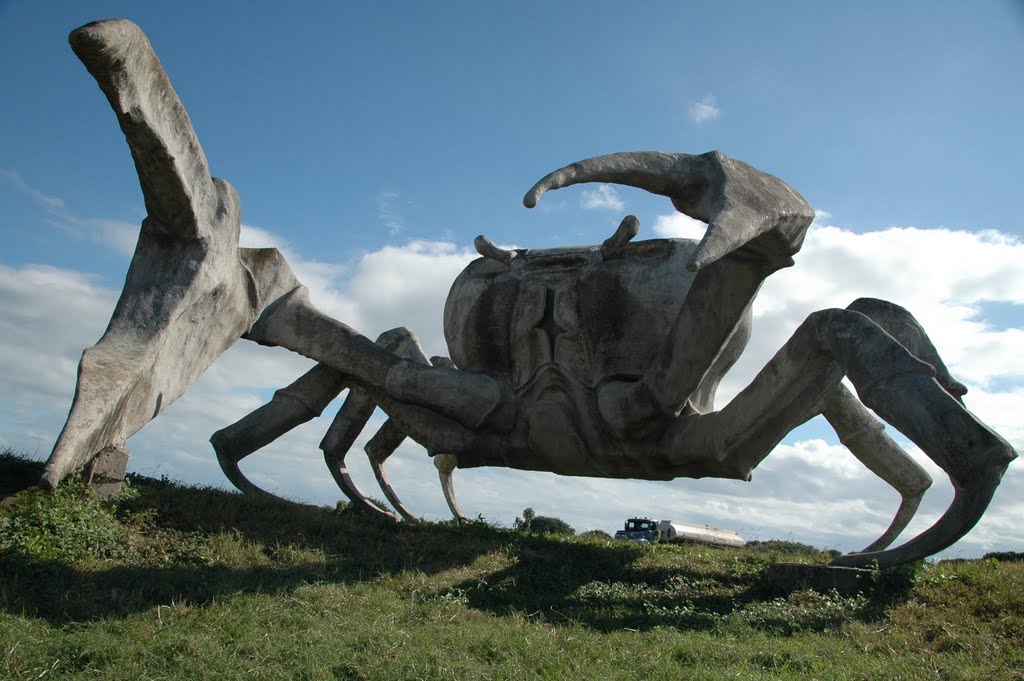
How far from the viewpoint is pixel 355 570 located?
603cm

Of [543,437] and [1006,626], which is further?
[543,437]

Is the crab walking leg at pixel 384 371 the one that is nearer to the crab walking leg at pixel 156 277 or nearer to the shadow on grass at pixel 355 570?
the crab walking leg at pixel 156 277

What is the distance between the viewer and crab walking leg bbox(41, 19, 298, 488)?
5.02 meters

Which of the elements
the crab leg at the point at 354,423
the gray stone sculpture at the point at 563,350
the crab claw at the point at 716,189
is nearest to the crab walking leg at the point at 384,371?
the gray stone sculpture at the point at 563,350

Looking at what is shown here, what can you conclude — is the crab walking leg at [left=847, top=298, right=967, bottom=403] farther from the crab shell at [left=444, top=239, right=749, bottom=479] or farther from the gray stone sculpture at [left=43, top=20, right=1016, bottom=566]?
the crab shell at [left=444, top=239, right=749, bottom=479]

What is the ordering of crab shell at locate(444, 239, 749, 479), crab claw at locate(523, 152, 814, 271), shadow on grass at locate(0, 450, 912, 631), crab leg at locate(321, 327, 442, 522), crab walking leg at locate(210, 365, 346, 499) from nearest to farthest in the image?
crab claw at locate(523, 152, 814, 271) < shadow on grass at locate(0, 450, 912, 631) < crab shell at locate(444, 239, 749, 479) < crab walking leg at locate(210, 365, 346, 499) < crab leg at locate(321, 327, 442, 522)

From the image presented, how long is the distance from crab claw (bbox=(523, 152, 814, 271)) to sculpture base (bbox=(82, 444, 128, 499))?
11.2ft

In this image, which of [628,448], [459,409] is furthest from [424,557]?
[628,448]

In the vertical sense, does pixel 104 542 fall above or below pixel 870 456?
below

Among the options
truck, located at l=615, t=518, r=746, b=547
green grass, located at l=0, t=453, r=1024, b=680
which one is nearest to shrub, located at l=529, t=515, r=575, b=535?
truck, located at l=615, t=518, r=746, b=547

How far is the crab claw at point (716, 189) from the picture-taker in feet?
15.9

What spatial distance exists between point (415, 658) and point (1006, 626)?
10.8 ft

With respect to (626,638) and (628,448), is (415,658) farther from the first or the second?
(628,448)

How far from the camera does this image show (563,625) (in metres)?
5.24
